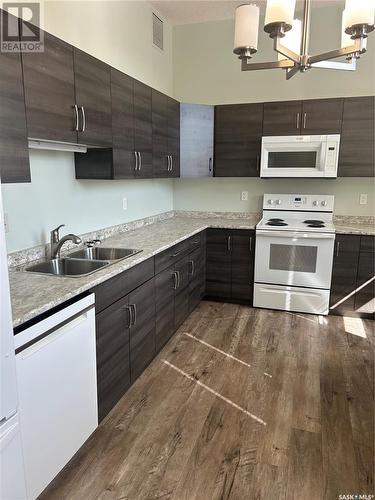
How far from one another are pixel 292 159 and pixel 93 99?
223 centimetres

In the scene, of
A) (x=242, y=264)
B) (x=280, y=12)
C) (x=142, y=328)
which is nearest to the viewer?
(x=280, y=12)

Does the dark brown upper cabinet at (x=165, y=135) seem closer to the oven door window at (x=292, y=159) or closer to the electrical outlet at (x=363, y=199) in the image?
the oven door window at (x=292, y=159)

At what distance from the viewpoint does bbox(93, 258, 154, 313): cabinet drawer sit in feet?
6.42

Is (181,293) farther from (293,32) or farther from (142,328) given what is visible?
(293,32)

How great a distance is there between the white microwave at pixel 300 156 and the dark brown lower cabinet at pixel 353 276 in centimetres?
72

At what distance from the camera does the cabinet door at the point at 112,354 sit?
2.00m

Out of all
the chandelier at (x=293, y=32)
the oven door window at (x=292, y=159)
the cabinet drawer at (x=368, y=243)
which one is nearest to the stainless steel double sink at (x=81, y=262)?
the chandelier at (x=293, y=32)

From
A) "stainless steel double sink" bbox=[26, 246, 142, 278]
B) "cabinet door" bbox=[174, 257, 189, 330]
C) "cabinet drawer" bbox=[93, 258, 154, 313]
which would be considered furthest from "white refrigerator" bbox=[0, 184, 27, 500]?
"cabinet door" bbox=[174, 257, 189, 330]

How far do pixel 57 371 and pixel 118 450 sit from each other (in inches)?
26.2

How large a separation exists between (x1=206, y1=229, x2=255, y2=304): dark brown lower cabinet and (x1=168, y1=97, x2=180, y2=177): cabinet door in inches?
30.7

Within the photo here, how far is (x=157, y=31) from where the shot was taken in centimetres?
388

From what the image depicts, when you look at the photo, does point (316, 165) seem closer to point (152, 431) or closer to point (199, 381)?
point (199, 381)

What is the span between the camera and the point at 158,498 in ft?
5.42

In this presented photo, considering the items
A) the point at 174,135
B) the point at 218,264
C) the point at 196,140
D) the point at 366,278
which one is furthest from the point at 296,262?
the point at 174,135
